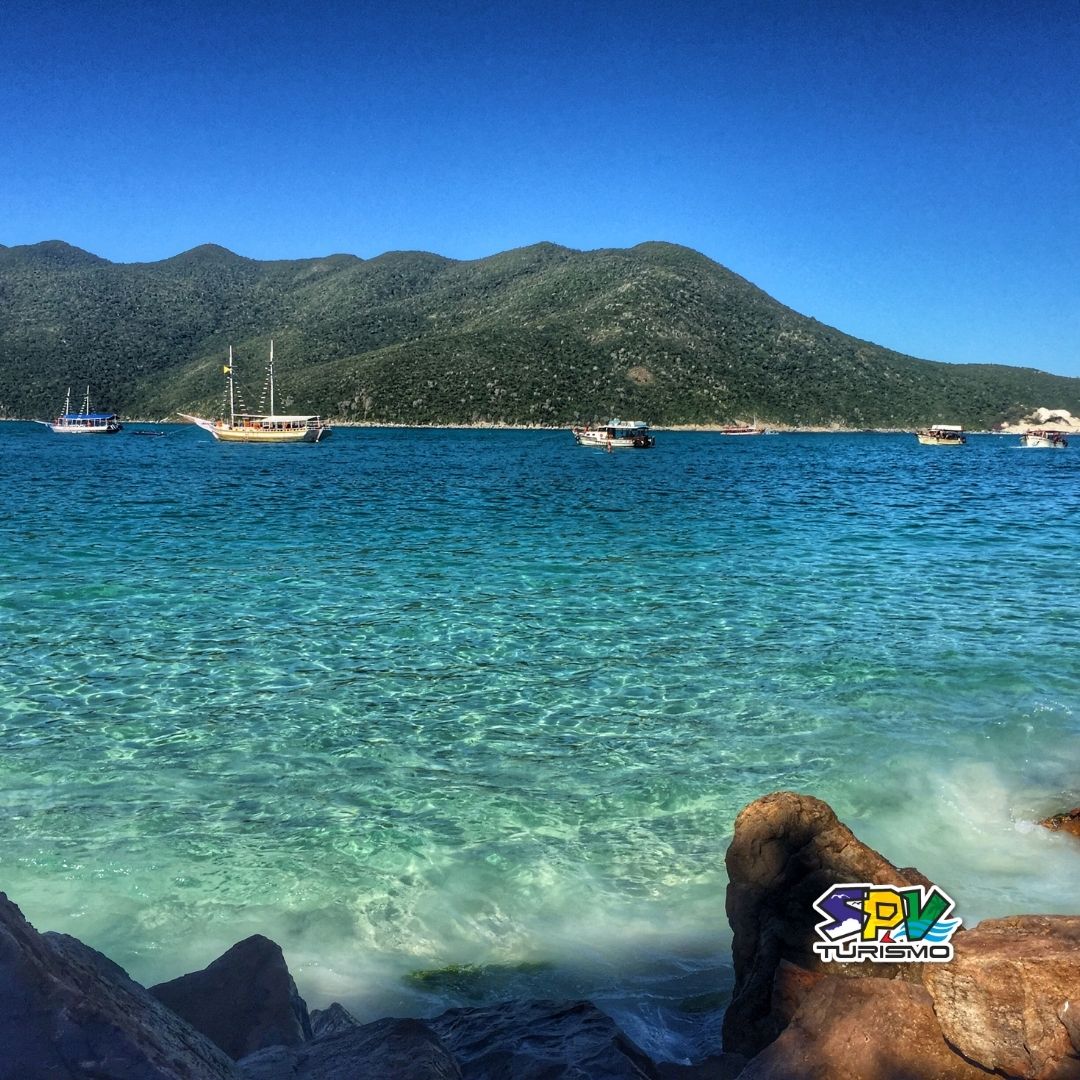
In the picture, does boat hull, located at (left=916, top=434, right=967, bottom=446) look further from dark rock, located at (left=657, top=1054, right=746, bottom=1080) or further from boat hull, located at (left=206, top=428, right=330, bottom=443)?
dark rock, located at (left=657, top=1054, right=746, bottom=1080)

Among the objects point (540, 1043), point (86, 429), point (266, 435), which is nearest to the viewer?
point (540, 1043)

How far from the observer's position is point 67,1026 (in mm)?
2475

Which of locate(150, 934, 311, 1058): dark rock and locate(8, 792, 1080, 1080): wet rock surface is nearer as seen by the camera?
locate(8, 792, 1080, 1080): wet rock surface

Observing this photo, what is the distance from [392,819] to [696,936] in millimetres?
2911

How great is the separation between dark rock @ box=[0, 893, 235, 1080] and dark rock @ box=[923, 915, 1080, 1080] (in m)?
2.54

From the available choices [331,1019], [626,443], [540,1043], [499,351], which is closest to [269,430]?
[626,443]

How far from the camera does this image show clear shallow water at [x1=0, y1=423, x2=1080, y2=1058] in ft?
19.9

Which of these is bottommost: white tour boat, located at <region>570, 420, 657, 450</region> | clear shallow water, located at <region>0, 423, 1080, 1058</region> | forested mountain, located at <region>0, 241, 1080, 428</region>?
clear shallow water, located at <region>0, 423, 1080, 1058</region>

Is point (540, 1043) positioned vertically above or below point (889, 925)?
below

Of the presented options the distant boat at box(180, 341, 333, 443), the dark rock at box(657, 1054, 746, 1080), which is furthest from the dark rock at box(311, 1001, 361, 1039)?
the distant boat at box(180, 341, 333, 443)

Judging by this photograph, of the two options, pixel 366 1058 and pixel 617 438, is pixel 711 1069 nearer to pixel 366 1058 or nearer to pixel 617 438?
pixel 366 1058

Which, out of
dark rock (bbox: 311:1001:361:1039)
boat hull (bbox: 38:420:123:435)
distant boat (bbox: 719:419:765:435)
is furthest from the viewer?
distant boat (bbox: 719:419:765:435)

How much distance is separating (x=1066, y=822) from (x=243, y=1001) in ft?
21.8

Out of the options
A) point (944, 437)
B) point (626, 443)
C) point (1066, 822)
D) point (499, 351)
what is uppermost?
point (499, 351)
